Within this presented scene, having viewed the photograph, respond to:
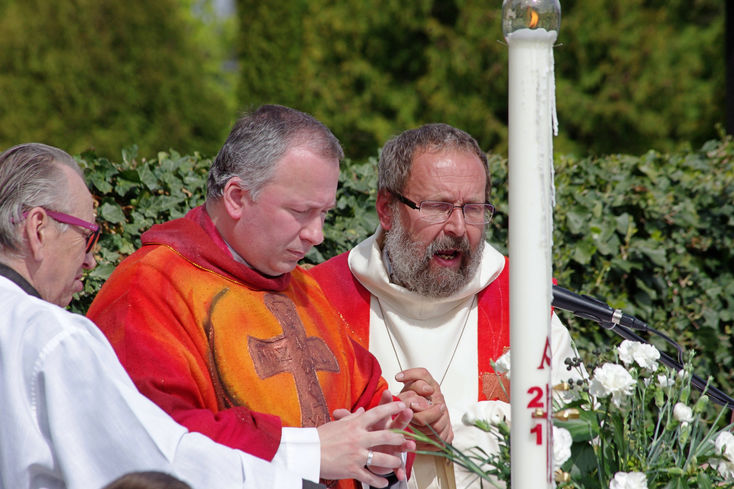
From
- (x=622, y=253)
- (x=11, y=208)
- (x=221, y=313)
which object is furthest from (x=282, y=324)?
(x=622, y=253)

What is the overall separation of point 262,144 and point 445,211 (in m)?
1.11

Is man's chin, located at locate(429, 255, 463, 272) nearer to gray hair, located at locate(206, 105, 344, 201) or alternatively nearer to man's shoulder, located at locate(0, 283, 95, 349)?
gray hair, located at locate(206, 105, 344, 201)

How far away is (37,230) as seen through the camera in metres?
2.18

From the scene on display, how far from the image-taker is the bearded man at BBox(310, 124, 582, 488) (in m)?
3.64

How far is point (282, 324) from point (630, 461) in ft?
3.85

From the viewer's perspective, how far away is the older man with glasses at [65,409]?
195 centimetres

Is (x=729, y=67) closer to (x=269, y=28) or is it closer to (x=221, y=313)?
(x=221, y=313)

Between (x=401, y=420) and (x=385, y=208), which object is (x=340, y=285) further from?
(x=401, y=420)

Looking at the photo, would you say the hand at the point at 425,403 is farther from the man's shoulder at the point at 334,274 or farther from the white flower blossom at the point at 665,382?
the man's shoulder at the point at 334,274

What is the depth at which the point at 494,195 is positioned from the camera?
4.91 metres

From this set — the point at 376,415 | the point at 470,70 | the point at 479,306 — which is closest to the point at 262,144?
the point at 376,415

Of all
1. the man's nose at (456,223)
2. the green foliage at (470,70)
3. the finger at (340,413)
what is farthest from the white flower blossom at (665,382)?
the green foliage at (470,70)

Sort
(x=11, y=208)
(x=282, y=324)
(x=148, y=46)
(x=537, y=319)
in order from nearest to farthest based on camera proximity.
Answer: (x=537, y=319) < (x=11, y=208) < (x=282, y=324) < (x=148, y=46)

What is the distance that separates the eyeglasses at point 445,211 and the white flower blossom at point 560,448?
177cm
